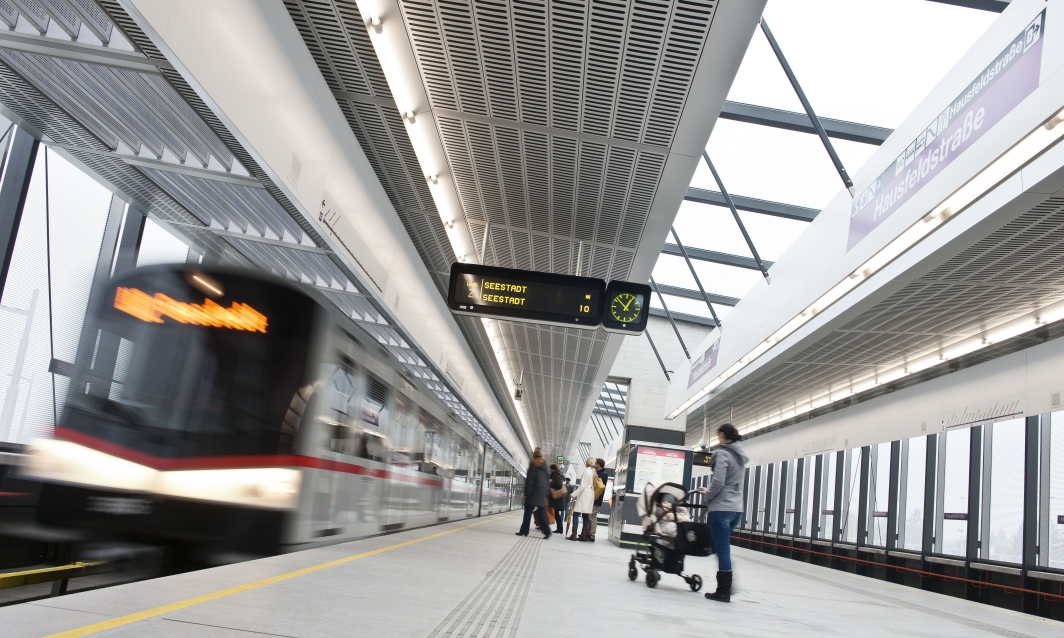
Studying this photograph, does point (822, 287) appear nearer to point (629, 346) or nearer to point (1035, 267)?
point (1035, 267)

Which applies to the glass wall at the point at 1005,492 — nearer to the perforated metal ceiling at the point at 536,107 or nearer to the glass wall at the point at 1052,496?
the glass wall at the point at 1052,496

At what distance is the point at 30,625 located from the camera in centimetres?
289

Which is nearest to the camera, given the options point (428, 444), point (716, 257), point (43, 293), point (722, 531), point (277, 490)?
point (277, 490)

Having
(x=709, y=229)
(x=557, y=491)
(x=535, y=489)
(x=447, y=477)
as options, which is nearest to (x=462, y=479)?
(x=447, y=477)

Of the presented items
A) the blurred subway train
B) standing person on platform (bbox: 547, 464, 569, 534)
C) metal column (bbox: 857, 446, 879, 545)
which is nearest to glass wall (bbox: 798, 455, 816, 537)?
metal column (bbox: 857, 446, 879, 545)

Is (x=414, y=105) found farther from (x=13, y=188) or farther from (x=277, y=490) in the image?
(x=13, y=188)

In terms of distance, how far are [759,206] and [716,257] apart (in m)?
3.11

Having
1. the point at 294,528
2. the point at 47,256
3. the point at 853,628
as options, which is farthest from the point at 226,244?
the point at 853,628

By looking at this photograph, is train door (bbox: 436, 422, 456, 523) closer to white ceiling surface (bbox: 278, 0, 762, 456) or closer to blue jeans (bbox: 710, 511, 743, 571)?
white ceiling surface (bbox: 278, 0, 762, 456)

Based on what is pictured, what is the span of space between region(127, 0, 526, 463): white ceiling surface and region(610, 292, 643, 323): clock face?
→ 288 centimetres

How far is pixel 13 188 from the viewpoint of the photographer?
8203 mm

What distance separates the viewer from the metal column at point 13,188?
319 inches

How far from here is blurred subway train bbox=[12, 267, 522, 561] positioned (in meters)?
6.10

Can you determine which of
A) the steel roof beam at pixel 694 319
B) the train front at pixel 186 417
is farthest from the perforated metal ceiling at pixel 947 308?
the train front at pixel 186 417
